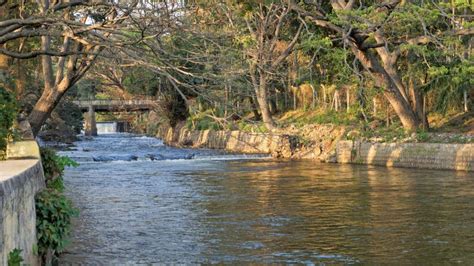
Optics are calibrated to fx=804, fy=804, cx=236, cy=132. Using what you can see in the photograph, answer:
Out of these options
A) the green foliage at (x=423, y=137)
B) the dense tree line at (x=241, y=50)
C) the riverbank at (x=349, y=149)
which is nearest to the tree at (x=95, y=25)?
the dense tree line at (x=241, y=50)

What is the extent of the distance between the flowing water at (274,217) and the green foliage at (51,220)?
2.10 m

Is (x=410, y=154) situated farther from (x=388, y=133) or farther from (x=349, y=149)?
(x=349, y=149)

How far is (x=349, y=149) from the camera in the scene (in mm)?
36344

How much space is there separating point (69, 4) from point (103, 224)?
514cm

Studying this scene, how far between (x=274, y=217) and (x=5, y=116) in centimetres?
715

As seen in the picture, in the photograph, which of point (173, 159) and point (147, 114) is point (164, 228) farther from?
point (147, 114)

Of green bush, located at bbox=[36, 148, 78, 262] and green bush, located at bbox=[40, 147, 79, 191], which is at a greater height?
green bush, located at bbox=[40, 147, 79, 191]


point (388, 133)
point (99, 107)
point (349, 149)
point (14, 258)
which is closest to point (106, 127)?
point (99, 107)

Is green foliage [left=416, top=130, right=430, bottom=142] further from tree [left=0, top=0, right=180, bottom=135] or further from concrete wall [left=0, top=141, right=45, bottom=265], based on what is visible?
concrete wall [left=0, top=141, right=45, bottom=265]

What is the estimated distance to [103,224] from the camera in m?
17.6

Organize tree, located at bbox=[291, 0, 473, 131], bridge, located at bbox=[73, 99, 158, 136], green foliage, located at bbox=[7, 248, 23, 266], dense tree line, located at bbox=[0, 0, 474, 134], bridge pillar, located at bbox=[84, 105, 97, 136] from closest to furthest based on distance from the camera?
1. green foliage, located at bbox=[7, 248, 23, 266]
2. dense tree line, located at bbox=[0, 0, 474, 134]
3. tree, located at bbox=[291, 0, 473, 131]
4. bridge, located at bbox=[73, 99, 158, 136]
5. bridge pillar, located at bbox=[84, 105, 97, 136]

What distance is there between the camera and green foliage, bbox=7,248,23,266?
27.0 feet

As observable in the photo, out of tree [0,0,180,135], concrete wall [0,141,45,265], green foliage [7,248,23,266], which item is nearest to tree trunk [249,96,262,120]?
tree [0,0,180,135]

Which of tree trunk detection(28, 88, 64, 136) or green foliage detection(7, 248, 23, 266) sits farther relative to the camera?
tree trunk detection(28, 88, 64, 136)
